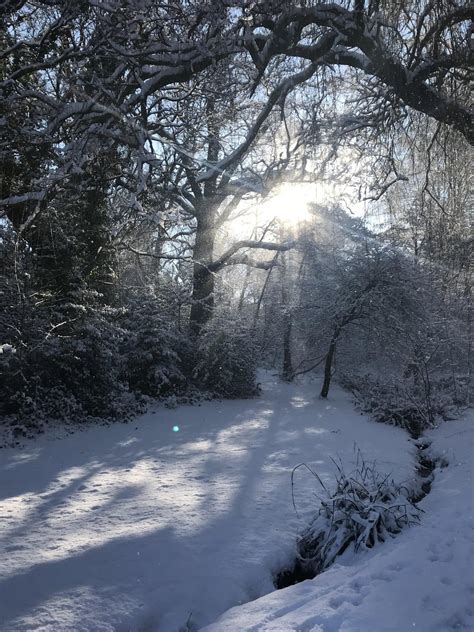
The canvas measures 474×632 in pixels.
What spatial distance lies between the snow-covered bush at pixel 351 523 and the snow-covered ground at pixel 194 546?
17 centimetres

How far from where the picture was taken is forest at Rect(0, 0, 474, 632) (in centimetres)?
352

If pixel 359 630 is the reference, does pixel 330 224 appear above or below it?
above

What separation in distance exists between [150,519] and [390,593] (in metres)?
2.56

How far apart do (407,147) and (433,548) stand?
424cm

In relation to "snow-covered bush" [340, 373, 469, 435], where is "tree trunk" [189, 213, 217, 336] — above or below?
above

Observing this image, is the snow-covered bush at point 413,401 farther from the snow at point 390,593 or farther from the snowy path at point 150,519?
the snow at point 390,593

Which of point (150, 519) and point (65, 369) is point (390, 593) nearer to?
point (150, 519)

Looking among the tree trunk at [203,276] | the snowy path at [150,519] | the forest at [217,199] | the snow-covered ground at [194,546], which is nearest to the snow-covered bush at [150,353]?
the forest at [217,199]

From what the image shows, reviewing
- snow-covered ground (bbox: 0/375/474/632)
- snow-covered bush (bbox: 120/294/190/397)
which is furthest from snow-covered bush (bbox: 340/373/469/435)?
snow-covered bush (bbox: 120/294/190/397)

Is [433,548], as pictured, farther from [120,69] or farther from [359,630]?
[120,69]

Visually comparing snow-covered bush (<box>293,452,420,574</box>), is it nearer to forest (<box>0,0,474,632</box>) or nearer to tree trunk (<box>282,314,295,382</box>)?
forest (<box>0,0,474,632</box>)

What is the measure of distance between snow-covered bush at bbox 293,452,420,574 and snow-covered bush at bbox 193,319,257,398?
878 cm

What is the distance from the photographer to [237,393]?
45.2ft

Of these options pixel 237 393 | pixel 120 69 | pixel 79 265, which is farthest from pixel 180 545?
pixel 237 393
